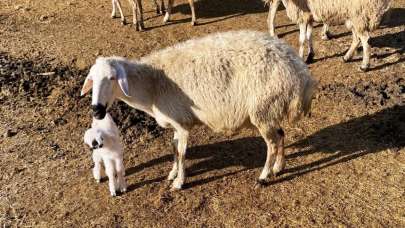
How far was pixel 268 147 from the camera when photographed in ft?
23.4

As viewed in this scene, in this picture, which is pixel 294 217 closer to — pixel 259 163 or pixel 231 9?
pixel 259 163

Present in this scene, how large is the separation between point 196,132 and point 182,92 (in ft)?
6.46

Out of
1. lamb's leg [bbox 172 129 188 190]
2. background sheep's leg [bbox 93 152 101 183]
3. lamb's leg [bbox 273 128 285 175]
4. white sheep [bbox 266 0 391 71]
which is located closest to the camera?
lamb's leg [bbox 172 129 188 190]

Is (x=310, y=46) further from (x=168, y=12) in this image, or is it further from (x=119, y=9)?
(x=119, y=9)

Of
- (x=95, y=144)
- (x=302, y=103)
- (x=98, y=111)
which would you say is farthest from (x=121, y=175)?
(x=302, y=103)

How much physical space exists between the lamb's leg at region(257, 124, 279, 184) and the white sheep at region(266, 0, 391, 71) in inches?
156

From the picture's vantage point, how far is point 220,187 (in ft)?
24.0

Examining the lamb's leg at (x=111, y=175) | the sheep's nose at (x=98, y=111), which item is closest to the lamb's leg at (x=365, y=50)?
the lamb's leg at (x=111, y=175)

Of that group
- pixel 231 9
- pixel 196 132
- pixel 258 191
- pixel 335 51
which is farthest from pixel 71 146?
pixel 231 9

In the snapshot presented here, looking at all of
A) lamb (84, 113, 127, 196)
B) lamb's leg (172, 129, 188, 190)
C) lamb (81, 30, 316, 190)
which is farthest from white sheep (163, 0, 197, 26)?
lamb (84, 113, 127, 196)

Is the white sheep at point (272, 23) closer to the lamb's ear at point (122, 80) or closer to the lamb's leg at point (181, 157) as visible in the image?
the lamb's leg at point (181, 157)

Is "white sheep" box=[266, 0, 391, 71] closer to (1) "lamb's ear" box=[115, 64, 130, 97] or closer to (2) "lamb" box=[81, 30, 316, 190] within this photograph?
(2) "lamb" box=[81, 30, 316, 190]

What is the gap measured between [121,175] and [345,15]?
5.69 metres

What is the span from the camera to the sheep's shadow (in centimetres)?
769
